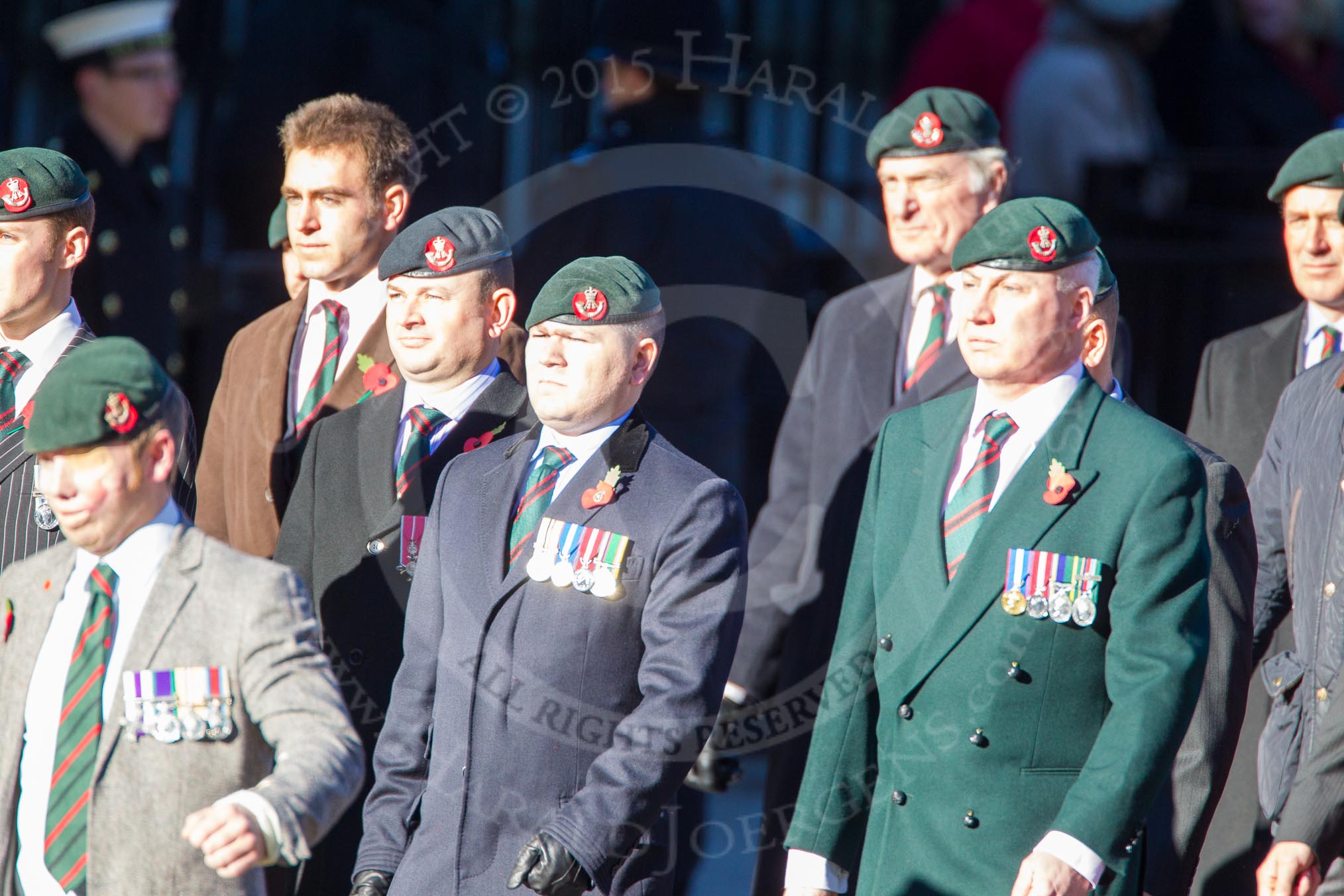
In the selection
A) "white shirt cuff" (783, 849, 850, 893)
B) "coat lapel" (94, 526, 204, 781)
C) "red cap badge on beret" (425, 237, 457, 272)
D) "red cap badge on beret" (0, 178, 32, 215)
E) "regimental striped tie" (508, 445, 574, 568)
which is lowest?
"white shirt cuff" (783, 849, 850, 893)

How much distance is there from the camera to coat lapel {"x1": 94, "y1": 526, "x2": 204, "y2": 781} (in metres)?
2.97

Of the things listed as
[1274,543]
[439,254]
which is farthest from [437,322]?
[1274,543]

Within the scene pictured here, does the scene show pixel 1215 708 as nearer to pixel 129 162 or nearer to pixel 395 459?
pixel 395 459

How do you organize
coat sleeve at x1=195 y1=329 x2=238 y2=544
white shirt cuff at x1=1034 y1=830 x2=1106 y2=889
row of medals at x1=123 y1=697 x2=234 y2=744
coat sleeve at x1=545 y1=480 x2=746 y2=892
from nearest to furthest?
row of medals at x1=123 y1=697 x2=234 y2=744 < white shirt cuff at x1=1034 y1=830 x2=1106 y2=889 < coat sleeve at x1=545 y1=480 x2=746 y2=892 < coat sleeve at x1=195 y1=329 x2=238 y2=544

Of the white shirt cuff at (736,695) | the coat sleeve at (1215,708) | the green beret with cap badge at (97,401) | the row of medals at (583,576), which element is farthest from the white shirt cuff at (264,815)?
the white shirt cuff at (736,695)

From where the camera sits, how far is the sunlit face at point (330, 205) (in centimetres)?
436

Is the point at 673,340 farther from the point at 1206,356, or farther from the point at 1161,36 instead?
the point at 1161,36

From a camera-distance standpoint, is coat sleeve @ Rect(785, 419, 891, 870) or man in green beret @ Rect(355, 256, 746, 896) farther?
coat sleeve @ Rect(785, 419, 891, 870)

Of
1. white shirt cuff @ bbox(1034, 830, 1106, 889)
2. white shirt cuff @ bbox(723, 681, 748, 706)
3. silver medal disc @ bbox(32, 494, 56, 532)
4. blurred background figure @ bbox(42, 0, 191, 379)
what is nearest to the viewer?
white shirt cuff @ bbox(1034, 830, 1106, 889)

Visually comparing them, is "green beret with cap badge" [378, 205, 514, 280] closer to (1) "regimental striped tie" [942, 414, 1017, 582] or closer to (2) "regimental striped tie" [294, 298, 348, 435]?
(2) "regimental striped tie" [294, 298, 348, 435]

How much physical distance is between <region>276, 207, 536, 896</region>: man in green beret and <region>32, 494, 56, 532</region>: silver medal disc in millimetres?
489

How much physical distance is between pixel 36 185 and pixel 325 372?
827 mm

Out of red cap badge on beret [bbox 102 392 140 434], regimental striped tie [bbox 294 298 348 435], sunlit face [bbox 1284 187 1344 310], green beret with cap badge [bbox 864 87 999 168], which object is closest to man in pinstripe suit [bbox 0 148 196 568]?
regimental striped tie [bbox 294 298 348 435]

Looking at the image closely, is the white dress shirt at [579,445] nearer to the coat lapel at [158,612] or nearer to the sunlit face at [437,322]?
the sunlit face at [437,322]
